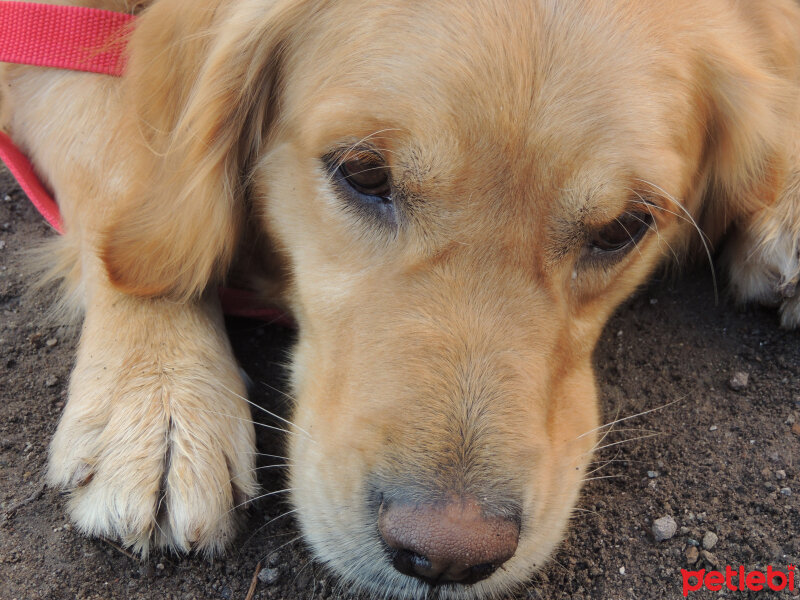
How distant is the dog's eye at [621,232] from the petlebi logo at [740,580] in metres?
0.96

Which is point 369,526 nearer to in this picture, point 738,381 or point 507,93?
point 507,93

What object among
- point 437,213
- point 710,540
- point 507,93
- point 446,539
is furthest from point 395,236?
point 710,540

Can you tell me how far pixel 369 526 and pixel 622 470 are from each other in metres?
1.01

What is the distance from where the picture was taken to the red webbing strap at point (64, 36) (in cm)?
262

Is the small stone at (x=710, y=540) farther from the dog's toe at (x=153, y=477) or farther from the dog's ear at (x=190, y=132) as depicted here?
the dog's ear at (x=190, y=132)

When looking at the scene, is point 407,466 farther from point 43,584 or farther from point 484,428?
point 43,584

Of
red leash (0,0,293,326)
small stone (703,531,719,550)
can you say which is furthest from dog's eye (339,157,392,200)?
small stone (703,531,719,550)

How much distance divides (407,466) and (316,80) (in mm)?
1142

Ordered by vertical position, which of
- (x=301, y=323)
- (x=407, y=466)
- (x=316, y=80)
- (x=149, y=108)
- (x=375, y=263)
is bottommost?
(x=301, y=323)

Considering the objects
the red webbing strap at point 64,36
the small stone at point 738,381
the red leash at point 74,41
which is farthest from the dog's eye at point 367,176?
the small stone at point 738,381

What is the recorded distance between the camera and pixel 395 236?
6.77 feet

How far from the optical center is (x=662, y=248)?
8.75 feet

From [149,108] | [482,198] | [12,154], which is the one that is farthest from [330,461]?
[12,154]

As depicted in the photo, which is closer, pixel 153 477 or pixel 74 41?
pixel 153 477
